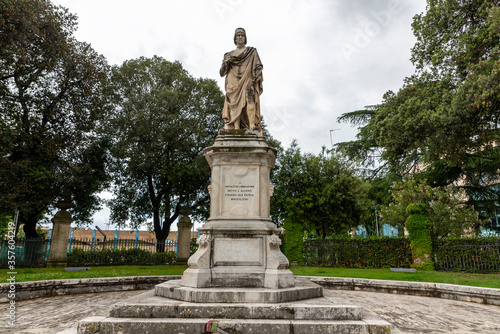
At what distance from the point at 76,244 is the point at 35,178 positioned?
4.29 metres

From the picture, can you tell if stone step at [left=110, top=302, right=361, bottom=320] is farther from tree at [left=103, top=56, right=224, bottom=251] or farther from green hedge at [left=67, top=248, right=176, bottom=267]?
tree at [left=103, top=56, right=224, bottom=251]

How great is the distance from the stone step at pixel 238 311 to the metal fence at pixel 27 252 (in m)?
13.9

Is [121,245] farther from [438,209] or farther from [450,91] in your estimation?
[438,209]

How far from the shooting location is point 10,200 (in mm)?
14812

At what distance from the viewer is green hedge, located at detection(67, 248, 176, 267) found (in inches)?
674

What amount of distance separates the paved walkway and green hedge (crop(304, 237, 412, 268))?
917 cm

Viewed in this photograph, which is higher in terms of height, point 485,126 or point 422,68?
point 422,68

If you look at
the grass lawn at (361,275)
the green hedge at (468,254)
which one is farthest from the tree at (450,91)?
the grass lawn at (361,275)

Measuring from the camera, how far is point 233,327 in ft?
13.7

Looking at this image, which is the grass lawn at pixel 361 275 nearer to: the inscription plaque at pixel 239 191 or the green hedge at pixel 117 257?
the green hedge at pixel 117 257

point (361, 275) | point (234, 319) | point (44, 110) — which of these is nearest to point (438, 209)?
point (361, 275)

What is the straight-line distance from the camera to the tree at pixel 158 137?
70.6 ft

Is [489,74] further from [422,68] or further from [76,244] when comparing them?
[76,244]

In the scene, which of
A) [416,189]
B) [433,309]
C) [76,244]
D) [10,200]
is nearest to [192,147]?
[76,244]
